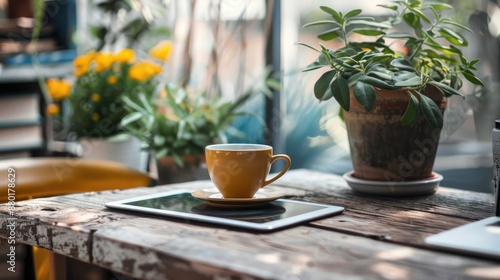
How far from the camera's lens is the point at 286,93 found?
2.36 meters

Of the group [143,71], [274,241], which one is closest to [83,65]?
[143,71]

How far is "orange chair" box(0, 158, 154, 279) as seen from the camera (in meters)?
1.66

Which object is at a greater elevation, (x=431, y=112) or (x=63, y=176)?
(x=431, y=112)

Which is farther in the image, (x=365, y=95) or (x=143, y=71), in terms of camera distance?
(x=143, y=71)

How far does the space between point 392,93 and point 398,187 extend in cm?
16

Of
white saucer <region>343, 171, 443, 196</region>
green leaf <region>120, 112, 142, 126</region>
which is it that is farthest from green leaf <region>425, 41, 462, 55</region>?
green leaf <region>120, 112, 142, 126</region>

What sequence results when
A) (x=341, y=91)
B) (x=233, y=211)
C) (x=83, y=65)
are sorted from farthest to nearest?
(x=83, y=65), (x=341, y=91), (x=233, y=211)

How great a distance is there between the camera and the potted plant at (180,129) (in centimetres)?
194

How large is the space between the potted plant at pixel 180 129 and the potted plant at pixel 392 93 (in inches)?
28.0

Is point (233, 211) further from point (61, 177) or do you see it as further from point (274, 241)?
point (61, 177)

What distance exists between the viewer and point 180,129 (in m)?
1.93

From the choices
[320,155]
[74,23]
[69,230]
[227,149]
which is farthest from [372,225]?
[74,23]

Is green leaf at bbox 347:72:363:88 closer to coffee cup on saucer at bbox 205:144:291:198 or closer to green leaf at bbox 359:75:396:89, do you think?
green leaf at bbox 359:75:396:89

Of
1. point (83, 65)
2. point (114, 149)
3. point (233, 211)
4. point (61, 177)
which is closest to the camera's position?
point (233, 211)
